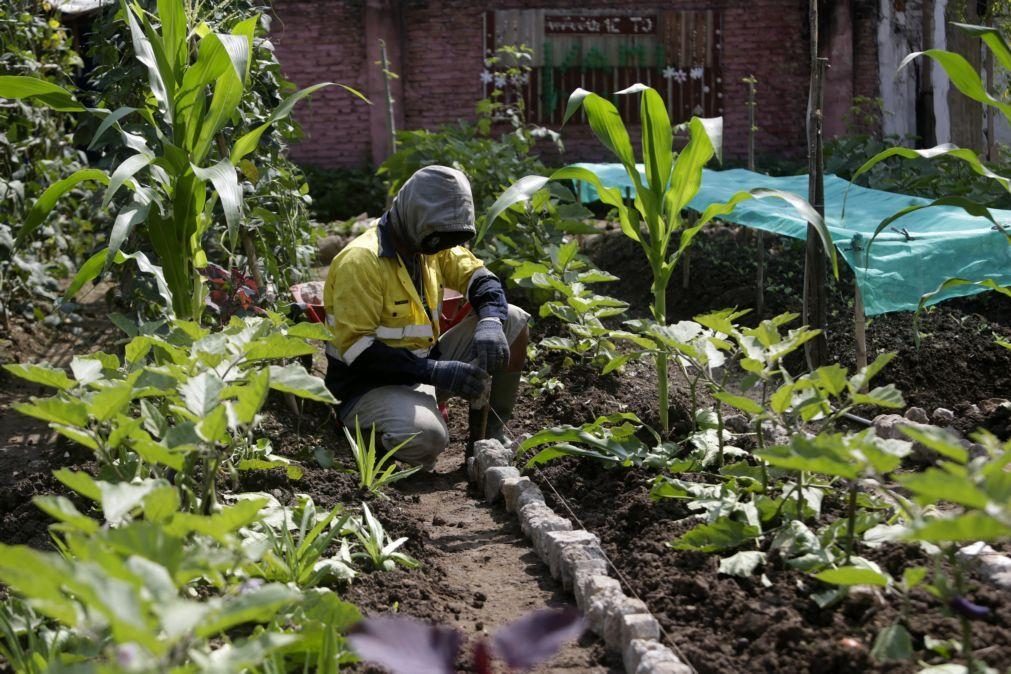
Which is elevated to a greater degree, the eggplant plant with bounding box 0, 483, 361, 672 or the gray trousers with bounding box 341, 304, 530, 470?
the eggplant plant with bounding box 0, 483, 361, 672

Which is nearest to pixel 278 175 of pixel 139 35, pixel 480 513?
pixel 139 35

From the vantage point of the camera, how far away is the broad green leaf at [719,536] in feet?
9.21

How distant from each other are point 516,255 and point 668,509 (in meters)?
2.98

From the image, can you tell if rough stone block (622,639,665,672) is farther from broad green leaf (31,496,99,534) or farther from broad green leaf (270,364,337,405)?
broad green leaf (31,496,99,534)

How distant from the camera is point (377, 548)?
3.18 meters

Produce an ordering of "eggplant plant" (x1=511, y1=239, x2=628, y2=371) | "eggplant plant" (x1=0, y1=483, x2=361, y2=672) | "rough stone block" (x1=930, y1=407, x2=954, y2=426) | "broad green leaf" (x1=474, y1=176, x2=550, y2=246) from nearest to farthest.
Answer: "eggplant plant" (x1=0, y1=483, x2=361, y2=672) → "broad green leaf" (x1=474, y1=176, x2=550, y2=246) → "rough stone block" (x1=930, y1=407, x2=954, y2=426) → "eggplant plant" (x1=511, y1=239, x2=628, y2=371)

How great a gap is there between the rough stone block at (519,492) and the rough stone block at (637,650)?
1092 mm

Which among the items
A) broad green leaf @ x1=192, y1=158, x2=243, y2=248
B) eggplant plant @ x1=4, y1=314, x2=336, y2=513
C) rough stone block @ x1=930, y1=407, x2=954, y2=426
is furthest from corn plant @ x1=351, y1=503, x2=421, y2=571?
rough stone block @ x1=930, y1=407, x2=954, y2=426

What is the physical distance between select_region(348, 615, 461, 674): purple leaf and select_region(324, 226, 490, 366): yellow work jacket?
267 cm

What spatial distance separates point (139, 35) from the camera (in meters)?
3.50

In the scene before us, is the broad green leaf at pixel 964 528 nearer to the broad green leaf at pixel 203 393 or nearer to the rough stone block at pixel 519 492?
the broad green leaf at pixel 203 393

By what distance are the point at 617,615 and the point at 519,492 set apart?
1084 millimetres

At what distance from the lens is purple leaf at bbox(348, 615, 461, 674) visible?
1601mm

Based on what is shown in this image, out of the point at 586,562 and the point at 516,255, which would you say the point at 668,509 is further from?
the point at 516,255
